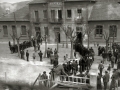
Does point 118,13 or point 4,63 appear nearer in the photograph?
point 4,63

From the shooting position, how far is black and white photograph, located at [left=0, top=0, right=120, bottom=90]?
1305 cm

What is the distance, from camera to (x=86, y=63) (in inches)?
635

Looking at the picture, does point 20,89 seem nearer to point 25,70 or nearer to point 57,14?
point 25,70

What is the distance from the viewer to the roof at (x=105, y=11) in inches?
1138

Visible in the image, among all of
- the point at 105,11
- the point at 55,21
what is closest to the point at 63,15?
the point at 55,21

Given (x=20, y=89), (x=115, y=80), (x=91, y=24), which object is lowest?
(x=20, y=89)

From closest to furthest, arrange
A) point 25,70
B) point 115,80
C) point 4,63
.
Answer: point 115,80
point 25,70
point 4,63

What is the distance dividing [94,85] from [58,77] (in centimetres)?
263

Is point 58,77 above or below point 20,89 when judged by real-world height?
above

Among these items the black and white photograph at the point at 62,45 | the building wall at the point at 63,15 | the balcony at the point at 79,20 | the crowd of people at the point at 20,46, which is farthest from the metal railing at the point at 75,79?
the building wall at the point at 63,15

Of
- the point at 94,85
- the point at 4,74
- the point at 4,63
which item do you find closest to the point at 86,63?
the point at 94,85

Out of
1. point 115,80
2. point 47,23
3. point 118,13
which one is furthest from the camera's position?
point 47,23

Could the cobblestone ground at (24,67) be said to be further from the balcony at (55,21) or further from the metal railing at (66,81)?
the balcony at (55,21)

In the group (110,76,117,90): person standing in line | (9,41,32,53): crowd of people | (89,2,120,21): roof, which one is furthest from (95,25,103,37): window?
(110,76,117,90): person standing in line
